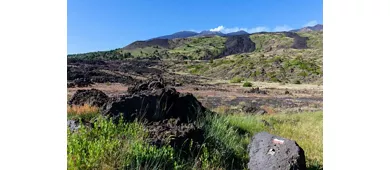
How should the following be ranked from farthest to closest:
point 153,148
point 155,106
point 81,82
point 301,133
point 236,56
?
1. point 236,56
2. point 81,82
3. point 301,133
4. point 155,106
5. point 153,148

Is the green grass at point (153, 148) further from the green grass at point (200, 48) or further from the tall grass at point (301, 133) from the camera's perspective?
the green grass at point (200, 48)

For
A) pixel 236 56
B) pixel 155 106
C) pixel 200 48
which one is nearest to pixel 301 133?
pixel 155 106

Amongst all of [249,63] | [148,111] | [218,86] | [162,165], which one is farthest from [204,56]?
[162,165]

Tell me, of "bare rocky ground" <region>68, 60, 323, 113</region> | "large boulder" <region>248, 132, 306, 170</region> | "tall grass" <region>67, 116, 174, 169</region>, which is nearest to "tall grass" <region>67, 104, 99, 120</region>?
"tall grass" <region>67, 116, 174, 169</region>

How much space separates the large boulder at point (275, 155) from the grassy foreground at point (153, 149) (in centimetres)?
15

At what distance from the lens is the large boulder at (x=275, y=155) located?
213 cm

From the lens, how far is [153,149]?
181 centimetres

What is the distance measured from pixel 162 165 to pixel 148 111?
82 cm

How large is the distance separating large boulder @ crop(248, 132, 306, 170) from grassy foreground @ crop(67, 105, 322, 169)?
147mm

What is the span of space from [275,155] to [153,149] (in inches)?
29.5

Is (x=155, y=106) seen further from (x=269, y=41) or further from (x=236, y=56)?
(x=269, y=41)

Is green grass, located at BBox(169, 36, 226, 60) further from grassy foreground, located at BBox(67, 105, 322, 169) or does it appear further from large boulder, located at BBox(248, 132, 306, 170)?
large boulder, located at BBox(248, 132, 306, 170)

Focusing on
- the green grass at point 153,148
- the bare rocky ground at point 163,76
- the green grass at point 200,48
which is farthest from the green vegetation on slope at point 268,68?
the green grass at point 153,148
